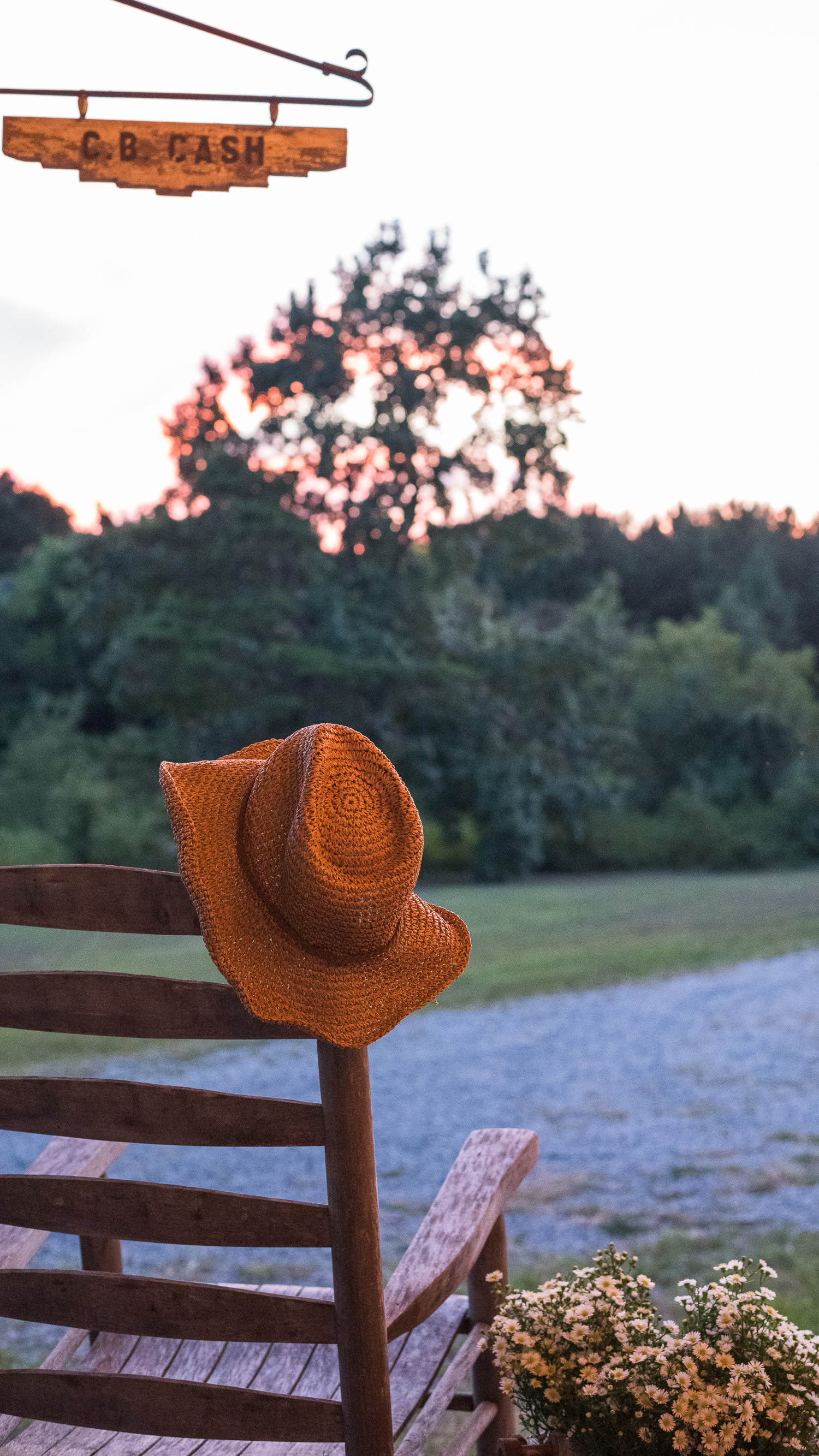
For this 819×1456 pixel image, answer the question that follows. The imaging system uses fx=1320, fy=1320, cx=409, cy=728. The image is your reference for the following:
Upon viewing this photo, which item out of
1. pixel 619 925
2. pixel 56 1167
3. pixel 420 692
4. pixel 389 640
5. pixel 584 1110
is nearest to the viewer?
pixel 56 1167

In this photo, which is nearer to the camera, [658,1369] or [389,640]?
[658,1369]

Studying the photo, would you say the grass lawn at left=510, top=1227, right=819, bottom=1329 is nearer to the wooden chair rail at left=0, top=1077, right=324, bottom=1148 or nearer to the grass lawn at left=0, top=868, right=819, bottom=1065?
the wooden chair rail at left=0, top=1077, right=324, bottom=1148

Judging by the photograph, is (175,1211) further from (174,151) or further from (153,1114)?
(174,151)

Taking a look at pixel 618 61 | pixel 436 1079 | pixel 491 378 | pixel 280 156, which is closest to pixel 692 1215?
pixel 436 1079

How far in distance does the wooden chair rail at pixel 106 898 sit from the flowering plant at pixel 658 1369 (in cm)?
58

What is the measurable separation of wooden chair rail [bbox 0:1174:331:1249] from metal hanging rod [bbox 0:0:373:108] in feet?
5.14

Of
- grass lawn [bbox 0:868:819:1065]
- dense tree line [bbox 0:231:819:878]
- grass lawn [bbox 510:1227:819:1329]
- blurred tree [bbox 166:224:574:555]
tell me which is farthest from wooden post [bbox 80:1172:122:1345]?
blurred tree [bbox 166:224:574:555]

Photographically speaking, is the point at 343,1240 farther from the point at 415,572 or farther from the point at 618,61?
the point at 415,572

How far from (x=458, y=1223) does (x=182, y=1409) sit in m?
0.34

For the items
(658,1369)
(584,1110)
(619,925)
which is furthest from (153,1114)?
(619,925)

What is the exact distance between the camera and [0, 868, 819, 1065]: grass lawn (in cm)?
752

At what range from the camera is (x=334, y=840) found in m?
0.97

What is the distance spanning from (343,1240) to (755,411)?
34.3ft

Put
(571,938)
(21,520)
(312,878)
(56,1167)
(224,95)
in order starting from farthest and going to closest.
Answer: (21,520), (571,938), (224,95), (56,1167), (312,878)
